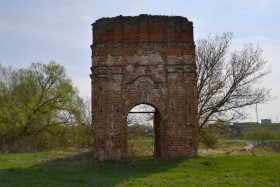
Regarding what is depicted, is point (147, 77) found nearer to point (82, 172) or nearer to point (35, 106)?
point (82, 172)

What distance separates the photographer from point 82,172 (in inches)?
433

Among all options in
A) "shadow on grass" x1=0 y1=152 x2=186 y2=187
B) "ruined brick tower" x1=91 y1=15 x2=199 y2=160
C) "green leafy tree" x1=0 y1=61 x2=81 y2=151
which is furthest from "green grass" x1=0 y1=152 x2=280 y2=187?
"green leafy tree" x1=0 y1=61 x2=81 y2=151

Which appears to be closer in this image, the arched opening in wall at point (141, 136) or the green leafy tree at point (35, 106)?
the arched opening in wall at point (141, 136)

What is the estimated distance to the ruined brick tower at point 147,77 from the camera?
1289cm

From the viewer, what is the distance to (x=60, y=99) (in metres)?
25.7

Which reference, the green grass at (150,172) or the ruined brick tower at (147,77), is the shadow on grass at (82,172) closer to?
the green grass at (150,172)

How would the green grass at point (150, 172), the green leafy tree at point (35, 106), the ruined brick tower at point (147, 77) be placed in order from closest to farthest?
the green grass at point (150, 172) < the ruined brick tower at point (147, 77) < the green leafy tree at point (35, 106)

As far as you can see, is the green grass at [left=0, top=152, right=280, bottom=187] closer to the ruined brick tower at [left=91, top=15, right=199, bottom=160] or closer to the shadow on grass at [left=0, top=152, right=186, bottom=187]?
the shadow on grass at [left=0, top=152, right=186, bottom=187]

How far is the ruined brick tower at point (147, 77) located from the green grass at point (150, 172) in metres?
1.00

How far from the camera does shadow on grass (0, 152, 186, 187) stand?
9562 mm

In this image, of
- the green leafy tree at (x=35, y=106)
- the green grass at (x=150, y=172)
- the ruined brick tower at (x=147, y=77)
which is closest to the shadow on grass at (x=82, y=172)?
the green grass at (x=150, y=172)

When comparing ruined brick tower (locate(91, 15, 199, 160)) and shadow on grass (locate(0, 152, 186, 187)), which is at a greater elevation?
ruined brick tower (locate(91, 15, 199, 160))

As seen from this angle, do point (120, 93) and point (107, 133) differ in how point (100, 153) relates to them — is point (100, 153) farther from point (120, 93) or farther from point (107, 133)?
point (120, 93)

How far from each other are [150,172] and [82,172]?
6.39 feet
